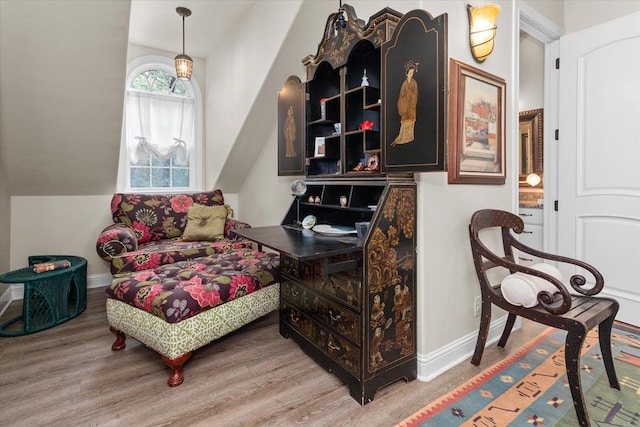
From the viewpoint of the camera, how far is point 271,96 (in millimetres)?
3439

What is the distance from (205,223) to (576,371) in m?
3.29

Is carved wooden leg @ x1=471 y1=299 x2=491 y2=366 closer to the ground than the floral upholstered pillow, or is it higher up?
closer to the ground

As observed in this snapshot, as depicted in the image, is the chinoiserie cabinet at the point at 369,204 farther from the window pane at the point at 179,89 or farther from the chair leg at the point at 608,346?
the window pane at the point at 179,89

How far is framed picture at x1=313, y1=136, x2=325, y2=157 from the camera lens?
95.3 inches

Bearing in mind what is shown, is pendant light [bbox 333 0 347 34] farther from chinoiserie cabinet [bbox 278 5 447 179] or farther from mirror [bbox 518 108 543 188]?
mirror [bbox 518 108 543 188]

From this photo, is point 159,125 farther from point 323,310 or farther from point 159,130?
point 323,310

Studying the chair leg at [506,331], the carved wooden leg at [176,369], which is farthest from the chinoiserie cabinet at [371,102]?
the carved wooden leg at [176,369]

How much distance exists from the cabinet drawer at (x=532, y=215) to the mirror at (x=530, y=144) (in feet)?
0.95

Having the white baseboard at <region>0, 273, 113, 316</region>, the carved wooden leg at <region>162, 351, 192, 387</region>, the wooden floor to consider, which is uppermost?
the white baseboard at <region>0, 273, 113, 316</region>

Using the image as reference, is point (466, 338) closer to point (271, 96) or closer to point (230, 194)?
point (271, 96)

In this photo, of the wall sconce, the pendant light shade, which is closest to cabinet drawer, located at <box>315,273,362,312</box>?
the wall sconce

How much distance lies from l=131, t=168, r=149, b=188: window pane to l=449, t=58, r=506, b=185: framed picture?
3.72 m

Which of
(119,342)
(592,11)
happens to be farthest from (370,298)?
(592,11)

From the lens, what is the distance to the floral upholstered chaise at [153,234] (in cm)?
295
